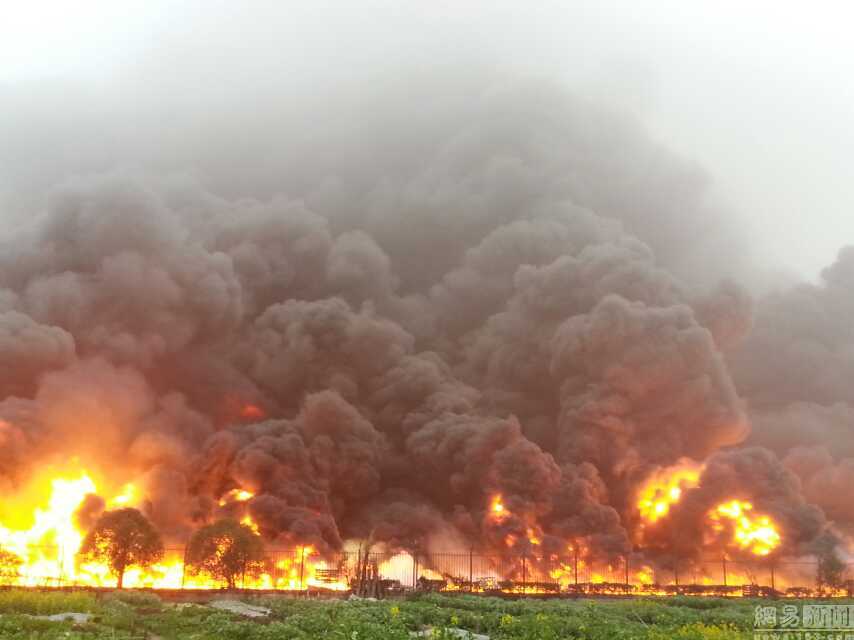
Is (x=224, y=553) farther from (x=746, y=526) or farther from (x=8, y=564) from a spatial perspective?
(x=746, y=526)

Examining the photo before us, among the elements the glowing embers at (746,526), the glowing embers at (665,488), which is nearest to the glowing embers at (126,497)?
the glowing embers at (665,488)

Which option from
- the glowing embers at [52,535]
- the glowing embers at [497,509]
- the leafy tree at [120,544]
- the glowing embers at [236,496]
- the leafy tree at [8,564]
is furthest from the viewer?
the glowing embers at [497,509]

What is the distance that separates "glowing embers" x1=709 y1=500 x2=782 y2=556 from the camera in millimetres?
79375

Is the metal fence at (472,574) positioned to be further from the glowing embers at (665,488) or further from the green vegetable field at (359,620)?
the green vegetable field at (359,620)

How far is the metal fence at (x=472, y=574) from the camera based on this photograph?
6594 centimetres

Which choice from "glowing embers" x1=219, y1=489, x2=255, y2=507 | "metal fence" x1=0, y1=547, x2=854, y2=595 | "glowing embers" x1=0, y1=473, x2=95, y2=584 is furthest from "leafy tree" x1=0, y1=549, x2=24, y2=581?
"glowing embers" x1=219, y1=489, x2=255, y2=507

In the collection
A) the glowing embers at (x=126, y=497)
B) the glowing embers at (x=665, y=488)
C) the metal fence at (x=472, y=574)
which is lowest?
the metal fence at (x=472, y=574)

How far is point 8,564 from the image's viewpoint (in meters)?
61.1

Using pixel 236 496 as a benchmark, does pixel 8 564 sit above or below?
below

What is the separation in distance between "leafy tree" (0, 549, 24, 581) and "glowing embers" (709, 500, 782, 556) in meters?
61.7

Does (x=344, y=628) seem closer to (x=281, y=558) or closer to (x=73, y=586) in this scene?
(x=73, y=586)

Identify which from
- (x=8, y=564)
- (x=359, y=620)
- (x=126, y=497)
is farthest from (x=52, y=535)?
(x=359, y=620)

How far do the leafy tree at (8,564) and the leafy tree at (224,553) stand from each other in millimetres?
12203

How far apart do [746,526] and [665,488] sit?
9.01 metres
